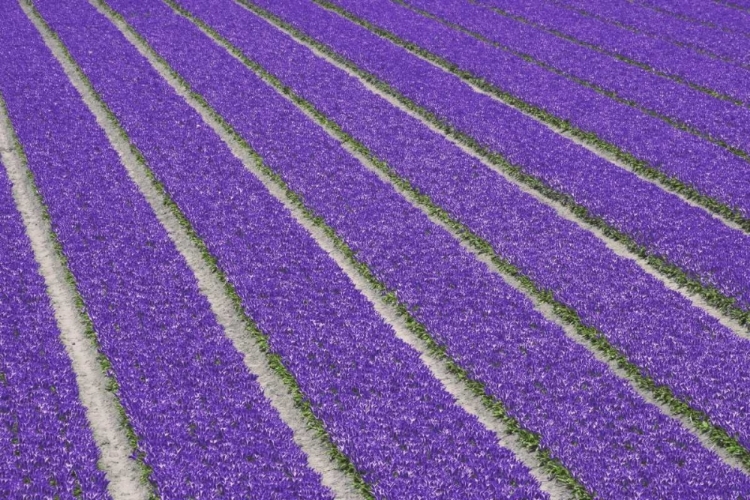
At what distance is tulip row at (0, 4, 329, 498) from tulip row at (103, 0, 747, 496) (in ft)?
8.00

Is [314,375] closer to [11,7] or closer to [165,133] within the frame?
[165,133]

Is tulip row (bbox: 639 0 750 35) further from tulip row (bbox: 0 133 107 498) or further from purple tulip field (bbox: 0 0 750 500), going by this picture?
tulip row (bbox: 0 133 107 498)

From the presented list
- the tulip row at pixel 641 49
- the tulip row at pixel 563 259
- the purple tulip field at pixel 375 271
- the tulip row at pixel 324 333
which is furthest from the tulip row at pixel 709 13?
→ the tulip row at pixel 324 333

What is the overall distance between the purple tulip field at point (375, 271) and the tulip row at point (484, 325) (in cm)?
4

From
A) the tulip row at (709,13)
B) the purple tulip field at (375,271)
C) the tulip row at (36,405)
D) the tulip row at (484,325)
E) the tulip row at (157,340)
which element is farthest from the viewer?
the tulip row at (709,13)

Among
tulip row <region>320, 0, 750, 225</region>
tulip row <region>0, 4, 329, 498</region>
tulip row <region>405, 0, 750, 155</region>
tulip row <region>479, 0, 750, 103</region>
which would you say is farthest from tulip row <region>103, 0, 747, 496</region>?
tulip row <region>479, 0, 750, 103</region>

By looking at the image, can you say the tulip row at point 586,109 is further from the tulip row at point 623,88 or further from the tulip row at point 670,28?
the tulip row at point 670,28

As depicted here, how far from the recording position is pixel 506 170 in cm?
1587

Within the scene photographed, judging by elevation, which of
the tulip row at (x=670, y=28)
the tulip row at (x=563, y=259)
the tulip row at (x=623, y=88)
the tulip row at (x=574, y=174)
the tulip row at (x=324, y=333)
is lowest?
the tulip row at (x=670, y=28)

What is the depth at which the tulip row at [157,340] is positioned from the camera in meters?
8.85

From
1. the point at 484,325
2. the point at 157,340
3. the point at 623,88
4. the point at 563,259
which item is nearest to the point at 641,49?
the point at 623,88

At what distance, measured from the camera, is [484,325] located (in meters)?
11.2

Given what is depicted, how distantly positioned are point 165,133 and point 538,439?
34.1 ft

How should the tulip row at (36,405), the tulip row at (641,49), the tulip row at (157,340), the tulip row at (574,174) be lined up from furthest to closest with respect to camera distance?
the tulip row at (641,49)
the tulip row at (574,174)
the tulip row at (157,340)
the tulip row at (36,405)
